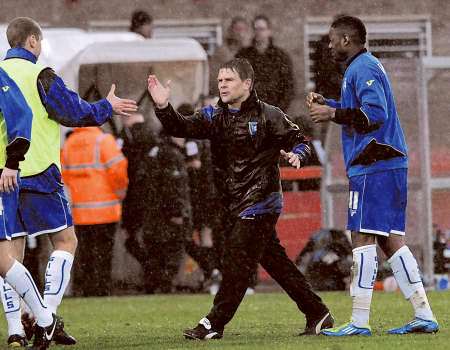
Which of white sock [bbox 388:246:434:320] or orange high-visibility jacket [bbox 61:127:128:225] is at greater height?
orange high-visibility jacket [bbox 61:127:128:225]

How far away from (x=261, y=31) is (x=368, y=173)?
30.7 feet

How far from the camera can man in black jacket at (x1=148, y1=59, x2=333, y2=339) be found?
1027 cm

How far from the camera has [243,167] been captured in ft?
33.9

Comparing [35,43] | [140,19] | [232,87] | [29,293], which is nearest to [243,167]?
[232,87]

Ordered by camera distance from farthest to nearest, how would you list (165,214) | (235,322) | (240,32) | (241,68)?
1. (240,32)
2. (165,214)
3. (235,322)
4. (241,68)

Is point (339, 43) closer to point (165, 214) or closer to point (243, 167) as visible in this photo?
point (243, 167)

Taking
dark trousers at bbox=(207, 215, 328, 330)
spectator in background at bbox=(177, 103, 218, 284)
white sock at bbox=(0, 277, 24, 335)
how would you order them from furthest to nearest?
spectator in background at bbox=(177, 103, 218, 284), white sock at bbox=(0, 277, 24, 335), dark trousers at bbox=(207, 215, 328, 330)

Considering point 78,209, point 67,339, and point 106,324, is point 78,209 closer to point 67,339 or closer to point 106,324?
point 106,324

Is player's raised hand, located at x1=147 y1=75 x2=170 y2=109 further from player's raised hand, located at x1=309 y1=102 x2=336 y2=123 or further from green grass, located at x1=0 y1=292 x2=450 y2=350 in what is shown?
green grass, located at x1=0 y1=292 x2=450 y2=350

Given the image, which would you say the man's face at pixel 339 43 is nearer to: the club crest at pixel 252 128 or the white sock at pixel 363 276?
the club crest at pixel 252 128

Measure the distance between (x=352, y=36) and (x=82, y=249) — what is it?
7417 mm

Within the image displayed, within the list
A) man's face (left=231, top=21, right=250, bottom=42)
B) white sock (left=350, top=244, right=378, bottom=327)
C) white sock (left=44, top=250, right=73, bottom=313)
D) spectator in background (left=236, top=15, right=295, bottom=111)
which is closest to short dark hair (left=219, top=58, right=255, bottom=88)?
white sock (left=350, top=244, right=378, bottom=327)

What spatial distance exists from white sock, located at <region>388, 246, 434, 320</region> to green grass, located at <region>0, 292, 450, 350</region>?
Answer: 23cm

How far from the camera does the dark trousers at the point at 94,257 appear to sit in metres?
17.0
